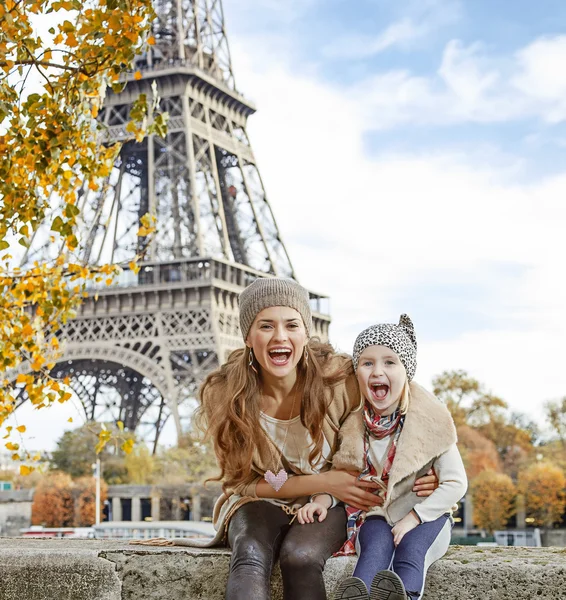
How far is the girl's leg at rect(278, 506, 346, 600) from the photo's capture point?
12.1ft

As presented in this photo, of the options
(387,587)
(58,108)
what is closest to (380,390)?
(387,587)

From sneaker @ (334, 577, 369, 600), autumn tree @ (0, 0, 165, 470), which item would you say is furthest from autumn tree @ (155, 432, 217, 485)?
sneaker @ (334, 577, 369, 600)

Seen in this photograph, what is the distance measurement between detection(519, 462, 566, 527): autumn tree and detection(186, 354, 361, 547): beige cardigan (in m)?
41.0

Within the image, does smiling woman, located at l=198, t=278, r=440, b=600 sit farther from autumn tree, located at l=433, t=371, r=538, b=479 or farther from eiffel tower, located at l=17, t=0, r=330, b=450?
autumn tree, located at l=433, t=371, r=538, b=479

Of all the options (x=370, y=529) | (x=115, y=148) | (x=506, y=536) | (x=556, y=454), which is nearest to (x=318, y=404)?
(x=370, y=529)

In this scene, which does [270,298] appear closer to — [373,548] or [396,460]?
[396,460]

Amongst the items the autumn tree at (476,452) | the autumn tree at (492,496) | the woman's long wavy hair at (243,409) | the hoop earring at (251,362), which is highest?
the autumn tree at (476,452)

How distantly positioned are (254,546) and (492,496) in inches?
1635

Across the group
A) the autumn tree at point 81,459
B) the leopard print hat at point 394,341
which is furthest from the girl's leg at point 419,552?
the autumn tree at point 81,459

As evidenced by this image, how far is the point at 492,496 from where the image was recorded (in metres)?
43.2

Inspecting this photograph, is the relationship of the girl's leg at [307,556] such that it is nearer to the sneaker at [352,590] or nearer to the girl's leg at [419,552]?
the sneaker at [352,590]

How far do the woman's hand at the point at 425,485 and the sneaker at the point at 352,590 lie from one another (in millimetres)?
607

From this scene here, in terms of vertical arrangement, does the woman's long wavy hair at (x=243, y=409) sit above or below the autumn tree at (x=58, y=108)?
below

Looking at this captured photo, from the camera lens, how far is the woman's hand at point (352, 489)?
13.2ft
